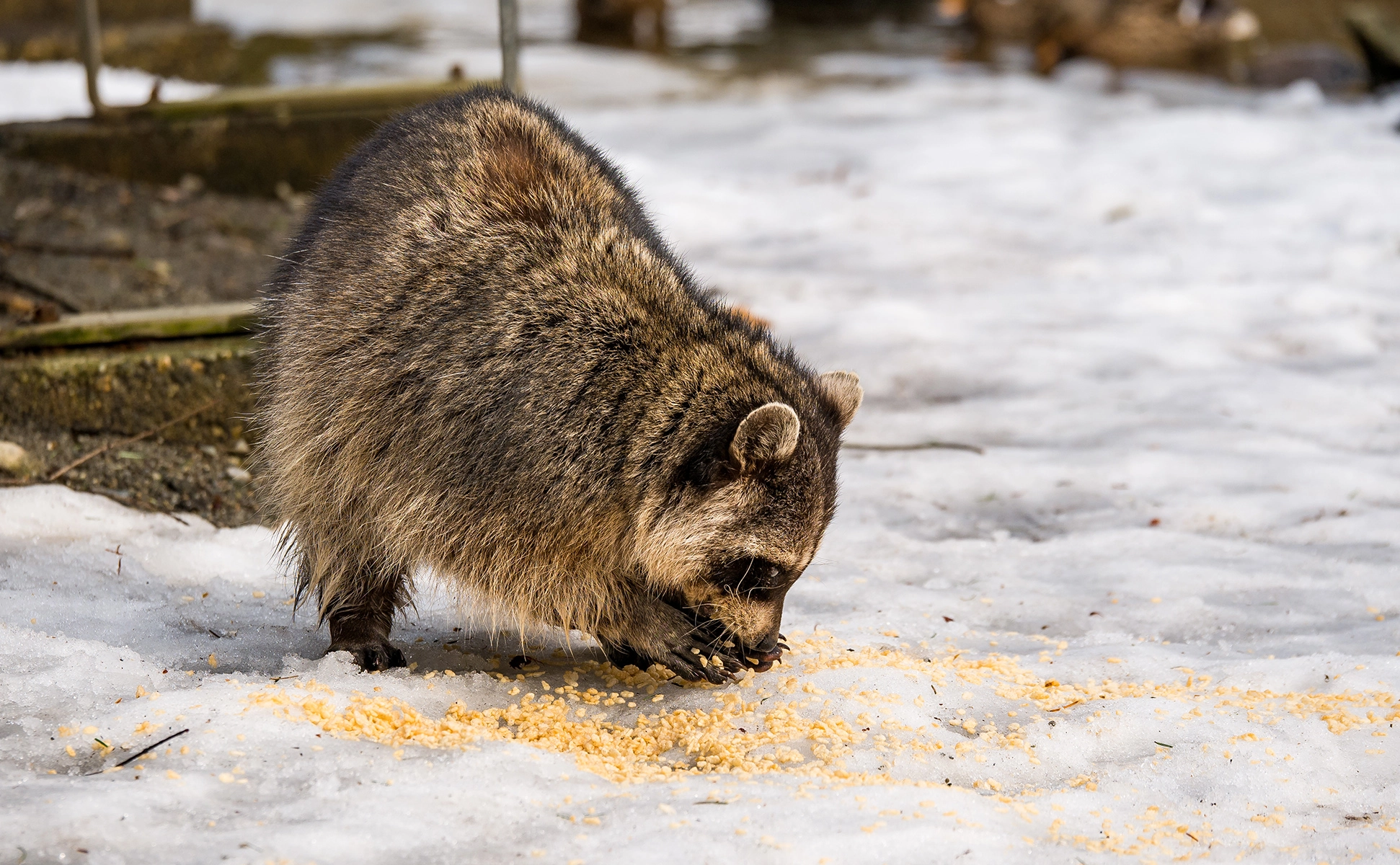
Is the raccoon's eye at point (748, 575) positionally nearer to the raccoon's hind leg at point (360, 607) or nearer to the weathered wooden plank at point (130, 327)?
the raccoon's hind leg at point (360, 607)

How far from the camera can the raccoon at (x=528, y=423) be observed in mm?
3219

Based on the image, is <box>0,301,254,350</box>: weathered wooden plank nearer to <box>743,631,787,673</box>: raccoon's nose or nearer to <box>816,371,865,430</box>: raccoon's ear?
<box>816,371,865,430</box>: raccoon's ear

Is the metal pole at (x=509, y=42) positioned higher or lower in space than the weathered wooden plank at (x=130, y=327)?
higher

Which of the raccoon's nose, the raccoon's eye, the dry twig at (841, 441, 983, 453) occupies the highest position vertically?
the raccoon's eye

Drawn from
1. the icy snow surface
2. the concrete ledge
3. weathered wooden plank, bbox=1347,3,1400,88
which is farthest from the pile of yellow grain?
weathered wooden plank, bbox=1347,3,1400,88

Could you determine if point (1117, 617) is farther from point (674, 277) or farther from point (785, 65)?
point (785, 65)

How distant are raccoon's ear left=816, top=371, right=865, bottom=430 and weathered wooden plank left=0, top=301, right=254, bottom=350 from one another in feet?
7.48

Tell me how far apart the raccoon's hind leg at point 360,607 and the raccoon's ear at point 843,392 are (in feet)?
4.23

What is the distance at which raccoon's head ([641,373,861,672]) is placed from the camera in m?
3.21

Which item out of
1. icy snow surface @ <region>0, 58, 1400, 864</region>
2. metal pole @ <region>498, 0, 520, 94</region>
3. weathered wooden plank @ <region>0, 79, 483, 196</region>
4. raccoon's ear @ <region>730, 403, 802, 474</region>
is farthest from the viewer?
weathered wooden plank @ <region>0, 79, 483, 196</region>

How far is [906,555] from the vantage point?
14.7 feet

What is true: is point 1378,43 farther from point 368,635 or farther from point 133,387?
point 368,635

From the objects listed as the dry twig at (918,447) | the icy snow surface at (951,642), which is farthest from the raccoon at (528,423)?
the dry twig at (918,447)

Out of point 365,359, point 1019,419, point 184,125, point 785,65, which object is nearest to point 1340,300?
point 1019,419
